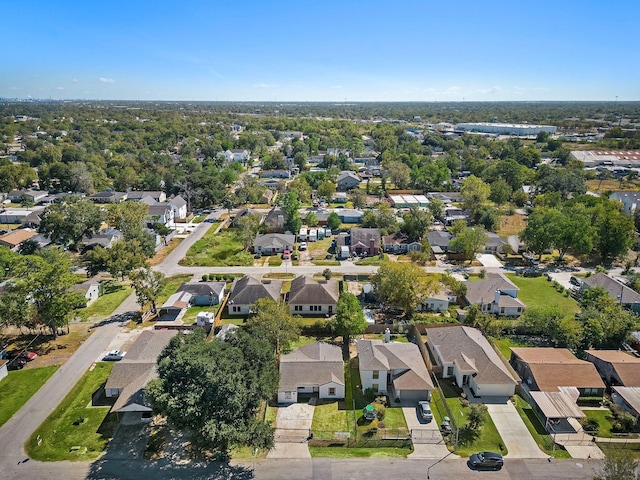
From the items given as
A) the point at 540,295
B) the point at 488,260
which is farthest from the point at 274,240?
the point at 540,295

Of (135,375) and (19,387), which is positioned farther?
(19,387)

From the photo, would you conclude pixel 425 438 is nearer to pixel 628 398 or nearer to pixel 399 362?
pixel 399 362

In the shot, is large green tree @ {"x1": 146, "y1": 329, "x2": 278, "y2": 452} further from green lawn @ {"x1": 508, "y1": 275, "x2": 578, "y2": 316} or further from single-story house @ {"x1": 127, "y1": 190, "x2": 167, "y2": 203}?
single-story house @ {"x1": 127, "y1": 190, "x2": 167, "y2": 203}

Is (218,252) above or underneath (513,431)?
above

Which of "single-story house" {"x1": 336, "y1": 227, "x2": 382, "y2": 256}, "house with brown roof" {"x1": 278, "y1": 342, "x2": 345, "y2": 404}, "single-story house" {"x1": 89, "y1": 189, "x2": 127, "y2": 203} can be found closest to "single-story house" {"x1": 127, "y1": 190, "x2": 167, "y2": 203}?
"single-story house" {"x1": 89, "y1": 189, "x2": 127, "y2": 203}

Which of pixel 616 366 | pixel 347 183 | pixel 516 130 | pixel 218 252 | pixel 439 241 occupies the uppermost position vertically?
pixel 516 130

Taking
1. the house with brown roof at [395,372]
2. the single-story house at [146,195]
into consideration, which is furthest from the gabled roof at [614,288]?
the single-story house at [146,195]

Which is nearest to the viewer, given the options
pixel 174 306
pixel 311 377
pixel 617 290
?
pixel 311 377
